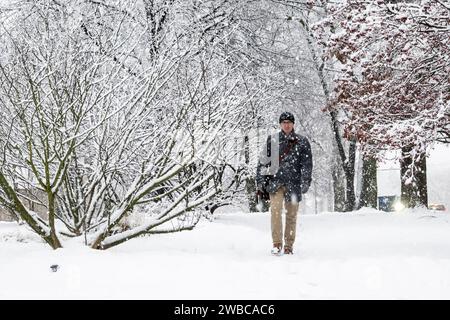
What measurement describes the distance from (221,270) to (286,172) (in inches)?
75.4

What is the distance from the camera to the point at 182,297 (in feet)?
12.9

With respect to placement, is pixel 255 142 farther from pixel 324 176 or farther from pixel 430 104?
pixel 324 176

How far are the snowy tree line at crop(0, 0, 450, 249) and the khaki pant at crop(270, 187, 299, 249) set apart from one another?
65 cm

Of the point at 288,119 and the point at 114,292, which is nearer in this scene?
the point at 114,292

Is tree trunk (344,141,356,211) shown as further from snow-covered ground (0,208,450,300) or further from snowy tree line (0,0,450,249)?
snow-covered ground (0,208,450,300)

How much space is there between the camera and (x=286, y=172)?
253 inches

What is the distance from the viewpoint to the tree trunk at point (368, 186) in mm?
15984

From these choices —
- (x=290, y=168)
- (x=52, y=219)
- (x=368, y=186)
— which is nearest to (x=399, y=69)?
(x=290, y=168)

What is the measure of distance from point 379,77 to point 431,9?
2.72 meters

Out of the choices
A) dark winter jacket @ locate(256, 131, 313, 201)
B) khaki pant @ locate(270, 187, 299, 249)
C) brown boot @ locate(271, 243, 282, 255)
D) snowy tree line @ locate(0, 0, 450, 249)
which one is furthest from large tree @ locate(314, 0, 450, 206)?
brown boot @ locate(271, 243, 282, 255)

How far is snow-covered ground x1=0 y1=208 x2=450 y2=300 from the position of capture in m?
4.09

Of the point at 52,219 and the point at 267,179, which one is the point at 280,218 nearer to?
the point at 267,179
